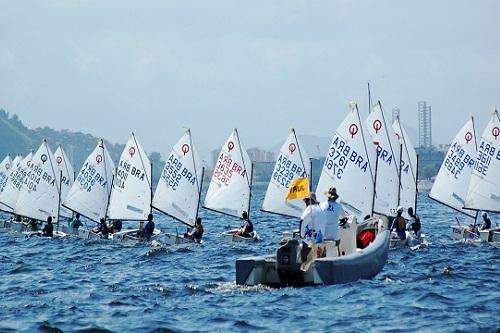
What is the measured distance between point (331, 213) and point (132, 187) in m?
23.8

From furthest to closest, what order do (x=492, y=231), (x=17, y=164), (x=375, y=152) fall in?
(x=17, y=164) → (x=375, y=152) → (x=492, y=231)

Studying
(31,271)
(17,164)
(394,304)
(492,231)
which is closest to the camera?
(394,304)

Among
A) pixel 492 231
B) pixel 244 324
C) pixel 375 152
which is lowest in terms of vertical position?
pixel 244 324

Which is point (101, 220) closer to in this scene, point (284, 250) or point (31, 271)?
point (31, 271)

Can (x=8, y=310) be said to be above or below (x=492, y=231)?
below

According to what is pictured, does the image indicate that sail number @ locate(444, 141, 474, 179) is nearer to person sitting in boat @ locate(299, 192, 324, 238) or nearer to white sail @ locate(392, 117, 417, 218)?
white sail @ locate(392, 117, 417, 218)

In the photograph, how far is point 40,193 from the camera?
52.9 metres

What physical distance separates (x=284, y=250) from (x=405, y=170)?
881 inches

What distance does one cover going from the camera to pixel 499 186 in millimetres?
41156

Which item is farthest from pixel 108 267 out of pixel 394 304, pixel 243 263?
pixel 394 304

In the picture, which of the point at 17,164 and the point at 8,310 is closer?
the point at 8,310

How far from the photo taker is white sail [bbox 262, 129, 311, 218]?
46938 millimetres

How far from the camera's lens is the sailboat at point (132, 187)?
46.1 meters

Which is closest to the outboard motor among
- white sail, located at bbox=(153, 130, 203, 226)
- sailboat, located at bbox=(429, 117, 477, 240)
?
white sail, located at bbox=(153, 130, 203, 226)
